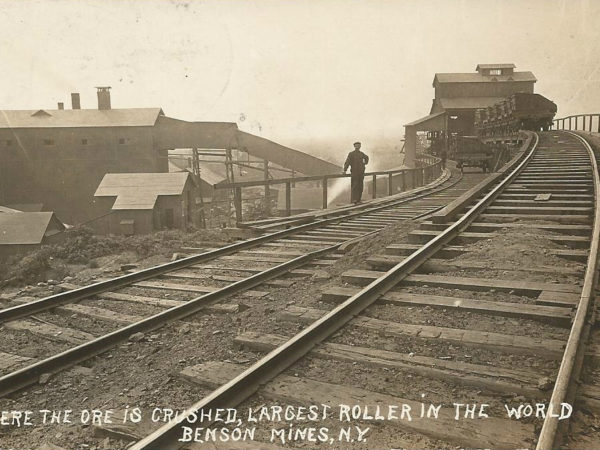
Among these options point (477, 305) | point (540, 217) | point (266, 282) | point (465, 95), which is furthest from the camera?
point (465, 95)

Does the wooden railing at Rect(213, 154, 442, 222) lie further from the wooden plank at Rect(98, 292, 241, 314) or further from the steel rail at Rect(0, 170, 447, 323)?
the wooden plank at Rect(98, 292, 241, 314)

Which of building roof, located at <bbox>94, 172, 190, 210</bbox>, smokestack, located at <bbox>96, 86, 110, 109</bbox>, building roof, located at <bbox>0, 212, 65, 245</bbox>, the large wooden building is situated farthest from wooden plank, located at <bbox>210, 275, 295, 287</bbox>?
smokestack, located at <bbox>96, 86, 110, 109</bbox>

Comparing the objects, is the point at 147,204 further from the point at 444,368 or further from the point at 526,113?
the point at 444,368

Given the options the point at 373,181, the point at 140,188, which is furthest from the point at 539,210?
the point at 140,188

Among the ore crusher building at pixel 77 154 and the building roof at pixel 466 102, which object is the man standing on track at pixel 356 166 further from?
the building roof at pixel 466 102

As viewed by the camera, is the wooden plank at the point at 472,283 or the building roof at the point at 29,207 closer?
the wooden plank at the point at 472,283

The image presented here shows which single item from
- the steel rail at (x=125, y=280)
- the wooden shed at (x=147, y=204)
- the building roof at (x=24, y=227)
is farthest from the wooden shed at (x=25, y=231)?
the steel rail at (x=125, y=280)
